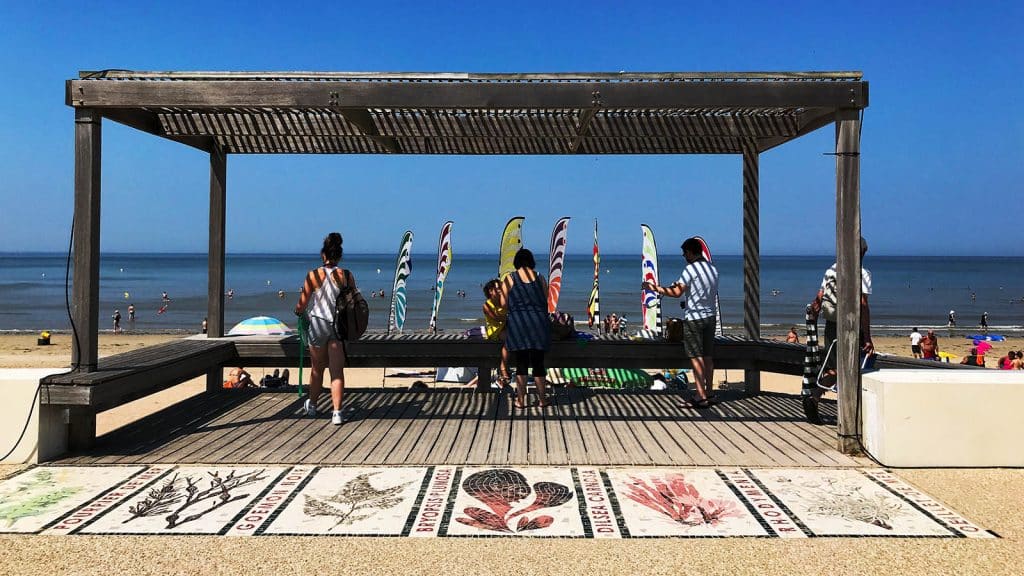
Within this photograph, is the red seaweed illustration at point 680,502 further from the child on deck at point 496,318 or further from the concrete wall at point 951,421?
the child on deck at point 496,318

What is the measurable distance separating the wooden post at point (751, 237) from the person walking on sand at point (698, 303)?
1456 mm

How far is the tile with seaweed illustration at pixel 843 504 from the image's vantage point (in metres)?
3.69

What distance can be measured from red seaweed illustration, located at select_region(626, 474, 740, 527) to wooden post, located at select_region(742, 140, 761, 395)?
139 inches

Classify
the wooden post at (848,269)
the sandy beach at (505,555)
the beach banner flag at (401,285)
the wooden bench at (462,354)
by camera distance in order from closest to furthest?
the sandy beach at (505,555) < the wooden post at (848,269) < the wooden bench at (462,354) < the beach banner flag at (401,285)

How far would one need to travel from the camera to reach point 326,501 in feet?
13.3

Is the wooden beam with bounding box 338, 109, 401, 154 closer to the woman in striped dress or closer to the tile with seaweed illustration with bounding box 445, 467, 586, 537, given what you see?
the woman in striped dress

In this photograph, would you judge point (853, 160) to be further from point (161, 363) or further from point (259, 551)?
point (161, 363)

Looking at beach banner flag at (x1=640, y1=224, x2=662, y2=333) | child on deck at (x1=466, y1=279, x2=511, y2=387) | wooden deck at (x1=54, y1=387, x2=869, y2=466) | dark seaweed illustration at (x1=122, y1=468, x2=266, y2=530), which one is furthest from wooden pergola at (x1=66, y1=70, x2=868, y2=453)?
beach banner flag at (x1=640, y1=224, x2=662, y2=333)

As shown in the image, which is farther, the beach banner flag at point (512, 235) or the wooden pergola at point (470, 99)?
the beach banner flag at point (512, 235)

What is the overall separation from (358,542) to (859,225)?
3.94 meters

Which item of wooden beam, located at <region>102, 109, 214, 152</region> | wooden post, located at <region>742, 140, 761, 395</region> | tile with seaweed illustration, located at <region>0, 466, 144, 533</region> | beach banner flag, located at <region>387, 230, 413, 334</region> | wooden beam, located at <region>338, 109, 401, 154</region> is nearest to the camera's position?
tile with seaweed illustration, located at <region>0, 466, 144, 533</region>

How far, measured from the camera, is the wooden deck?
491 cm

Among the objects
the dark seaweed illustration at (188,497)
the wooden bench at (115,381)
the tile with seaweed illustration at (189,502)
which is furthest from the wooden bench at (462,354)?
the dark seaweed illustration at (188,497)

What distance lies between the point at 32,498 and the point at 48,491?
0.13 meters
